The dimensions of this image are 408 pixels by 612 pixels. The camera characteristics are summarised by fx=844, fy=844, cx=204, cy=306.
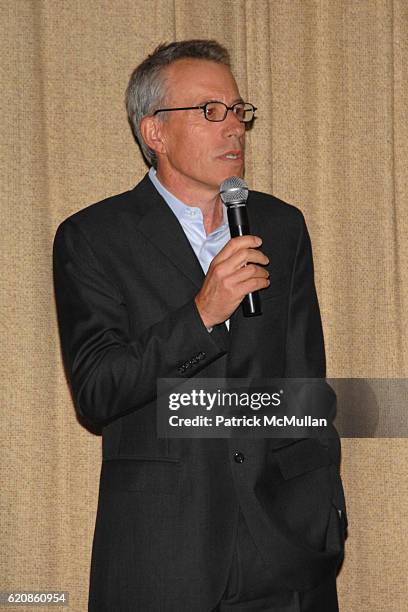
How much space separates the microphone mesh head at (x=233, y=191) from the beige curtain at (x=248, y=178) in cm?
100

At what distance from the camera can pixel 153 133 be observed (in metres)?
2.38

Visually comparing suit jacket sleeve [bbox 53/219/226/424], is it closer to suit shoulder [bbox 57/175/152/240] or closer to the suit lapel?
suit shoulder [bbox 57/175/152/240]

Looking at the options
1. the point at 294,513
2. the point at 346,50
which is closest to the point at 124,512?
the point at 294,513

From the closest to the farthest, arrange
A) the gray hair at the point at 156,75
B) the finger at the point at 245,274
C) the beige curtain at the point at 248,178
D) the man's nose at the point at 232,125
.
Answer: the finger at the point at 245,274, the man's nose at the point at 232,125, the gray hair at the point at 156,75, the beige curtain at the point at 248,178

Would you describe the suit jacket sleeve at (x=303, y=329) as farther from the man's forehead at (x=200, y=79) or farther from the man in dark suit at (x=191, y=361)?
the man's forehead at (x=200, y=79)

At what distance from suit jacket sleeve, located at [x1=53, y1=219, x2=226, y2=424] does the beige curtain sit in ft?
2.69

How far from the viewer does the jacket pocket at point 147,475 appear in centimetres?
202

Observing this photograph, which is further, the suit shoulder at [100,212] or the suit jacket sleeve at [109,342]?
the suit shoulder at [100,212]

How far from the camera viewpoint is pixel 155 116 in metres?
2.36

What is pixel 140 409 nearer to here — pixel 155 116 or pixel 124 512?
pixel 124 512

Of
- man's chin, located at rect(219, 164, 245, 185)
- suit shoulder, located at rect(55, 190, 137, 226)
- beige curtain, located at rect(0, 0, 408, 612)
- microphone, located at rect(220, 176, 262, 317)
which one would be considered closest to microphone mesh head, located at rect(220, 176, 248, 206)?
microphone, located at rect(220, 176, 262, 317)

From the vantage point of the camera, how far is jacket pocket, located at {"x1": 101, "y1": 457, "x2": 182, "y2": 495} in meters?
2.02

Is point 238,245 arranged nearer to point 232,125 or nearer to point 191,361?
point 191,361

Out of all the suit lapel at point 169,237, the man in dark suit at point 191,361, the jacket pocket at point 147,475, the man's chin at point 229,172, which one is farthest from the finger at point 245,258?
the jacket pocket at point 147,475
